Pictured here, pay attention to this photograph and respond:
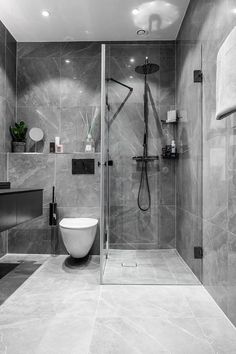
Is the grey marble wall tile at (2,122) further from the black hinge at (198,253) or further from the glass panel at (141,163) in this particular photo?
the black hinge at (198,253)

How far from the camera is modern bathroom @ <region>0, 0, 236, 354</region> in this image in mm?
1467

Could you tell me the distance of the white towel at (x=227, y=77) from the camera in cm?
118

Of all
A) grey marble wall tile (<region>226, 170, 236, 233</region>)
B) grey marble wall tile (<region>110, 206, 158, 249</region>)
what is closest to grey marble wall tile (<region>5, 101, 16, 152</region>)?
grey marble wall tile (<region>110, 206, 158, 249</region>)

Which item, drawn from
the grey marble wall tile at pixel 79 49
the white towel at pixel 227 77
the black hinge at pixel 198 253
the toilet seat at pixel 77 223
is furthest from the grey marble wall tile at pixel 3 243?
the white towel at pixel 227 77

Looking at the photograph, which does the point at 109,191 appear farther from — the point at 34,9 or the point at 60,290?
the point at 34,9

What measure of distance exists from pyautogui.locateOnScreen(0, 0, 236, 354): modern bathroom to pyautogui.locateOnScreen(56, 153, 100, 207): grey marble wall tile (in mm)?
12

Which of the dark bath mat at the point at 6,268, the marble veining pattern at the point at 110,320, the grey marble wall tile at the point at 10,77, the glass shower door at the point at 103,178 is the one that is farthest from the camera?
the grey marble wall tile at the point at 10,77

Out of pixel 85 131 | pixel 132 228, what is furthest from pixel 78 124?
pixel 132 228

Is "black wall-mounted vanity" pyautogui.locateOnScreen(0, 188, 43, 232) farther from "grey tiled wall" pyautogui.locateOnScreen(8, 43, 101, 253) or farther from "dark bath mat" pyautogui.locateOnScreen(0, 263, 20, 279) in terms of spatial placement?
"dark bath mat" pyautogui.locateOnScreen(0, 263, 20, 279)

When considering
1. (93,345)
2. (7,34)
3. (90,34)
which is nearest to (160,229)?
(93,345)

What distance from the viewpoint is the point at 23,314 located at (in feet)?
5.21

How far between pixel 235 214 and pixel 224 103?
0.65m

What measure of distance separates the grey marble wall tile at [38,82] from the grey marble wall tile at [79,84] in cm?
9

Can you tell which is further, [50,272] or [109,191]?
[109,191]
